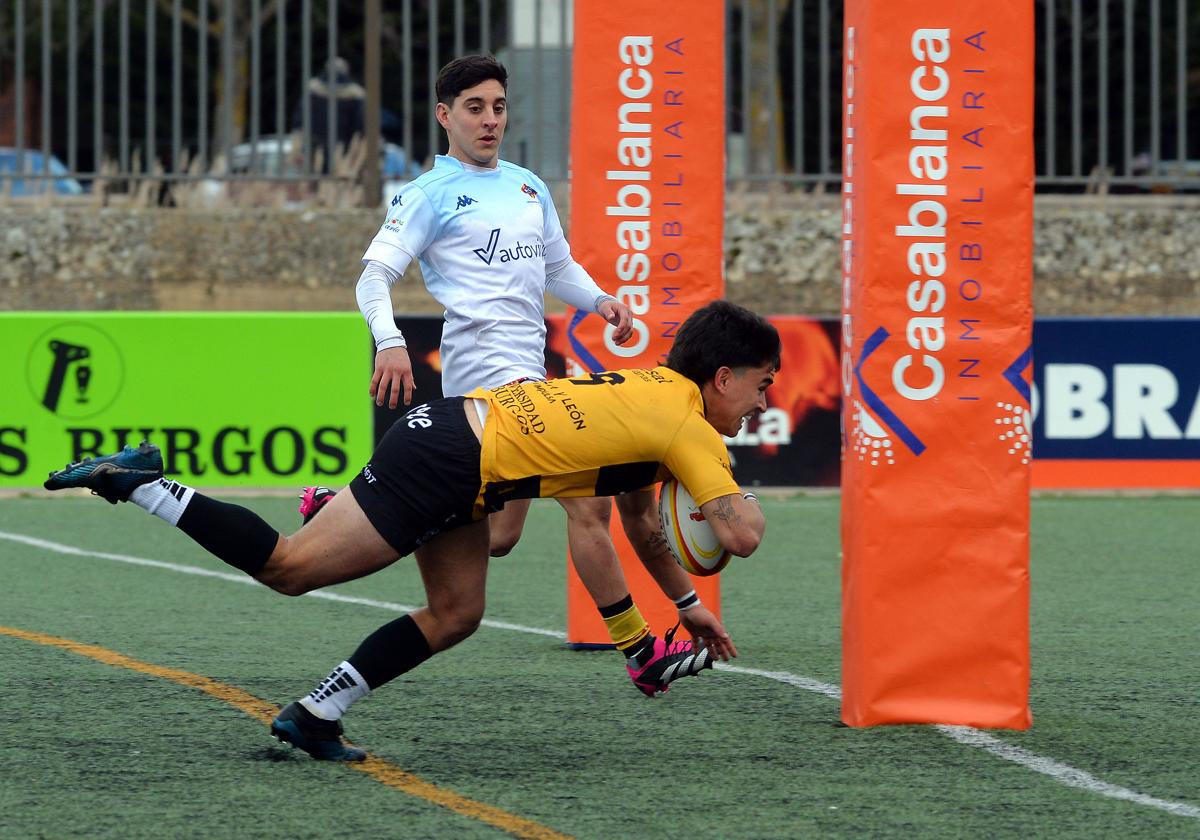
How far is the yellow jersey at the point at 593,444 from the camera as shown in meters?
4.92

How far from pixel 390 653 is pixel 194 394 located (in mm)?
7735

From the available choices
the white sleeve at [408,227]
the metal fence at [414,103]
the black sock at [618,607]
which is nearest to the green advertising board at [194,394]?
the metal fence at [414,103]

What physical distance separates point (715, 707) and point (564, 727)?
579 mm

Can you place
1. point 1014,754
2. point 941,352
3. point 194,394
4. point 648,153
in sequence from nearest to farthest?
point 1014,754, point 941,352, point 648,153, point 194,394

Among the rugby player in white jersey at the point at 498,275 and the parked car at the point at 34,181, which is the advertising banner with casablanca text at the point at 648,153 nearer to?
the rugby player in white jersey at the point at 498,275

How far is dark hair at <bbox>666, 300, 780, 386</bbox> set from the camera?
5.10 meters

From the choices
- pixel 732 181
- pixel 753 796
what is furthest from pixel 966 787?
pixel 732 181

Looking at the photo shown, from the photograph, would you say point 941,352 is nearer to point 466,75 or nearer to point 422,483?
point 422,483

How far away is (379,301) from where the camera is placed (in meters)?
5.64

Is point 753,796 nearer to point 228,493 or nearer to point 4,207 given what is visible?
point 228,493

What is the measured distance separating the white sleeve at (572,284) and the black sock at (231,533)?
166 centimetres

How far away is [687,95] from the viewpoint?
6867mm

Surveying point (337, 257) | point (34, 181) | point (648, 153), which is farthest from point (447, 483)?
point (34, 181)

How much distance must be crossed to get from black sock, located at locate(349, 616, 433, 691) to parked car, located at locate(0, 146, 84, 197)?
36.8 ft
